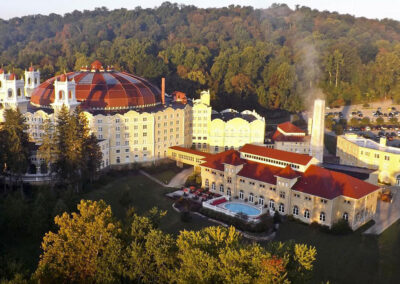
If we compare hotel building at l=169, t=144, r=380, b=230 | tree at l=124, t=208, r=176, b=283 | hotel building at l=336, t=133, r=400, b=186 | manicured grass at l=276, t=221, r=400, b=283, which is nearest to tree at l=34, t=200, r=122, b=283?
tree at l=124, t=208, r=176, b=283

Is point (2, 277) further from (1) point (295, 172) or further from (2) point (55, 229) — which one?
(1) point (295, 172)

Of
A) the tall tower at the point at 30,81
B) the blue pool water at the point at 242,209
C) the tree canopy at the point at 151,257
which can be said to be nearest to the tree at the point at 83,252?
the tree canopy at the point at 151,257

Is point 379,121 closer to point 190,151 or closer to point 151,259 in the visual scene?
point 190,151

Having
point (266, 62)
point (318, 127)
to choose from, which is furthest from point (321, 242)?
point (266, 62)

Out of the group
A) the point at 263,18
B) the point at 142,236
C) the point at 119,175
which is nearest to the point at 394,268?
the point at 142,236

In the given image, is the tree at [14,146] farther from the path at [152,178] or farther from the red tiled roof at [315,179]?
the red tiled roof at [315,179]

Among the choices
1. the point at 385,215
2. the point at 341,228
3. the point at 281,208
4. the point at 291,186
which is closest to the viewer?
the point at 341,228
